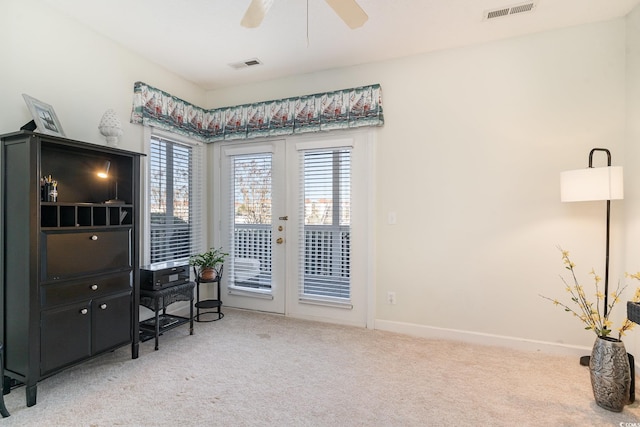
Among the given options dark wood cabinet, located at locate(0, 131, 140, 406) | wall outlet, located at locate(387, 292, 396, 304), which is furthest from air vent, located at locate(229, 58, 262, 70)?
wall outlet, located at locate(387, 292, 396, 304)

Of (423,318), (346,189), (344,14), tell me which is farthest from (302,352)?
(344,14)

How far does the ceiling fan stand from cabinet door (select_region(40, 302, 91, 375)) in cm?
Result: 224

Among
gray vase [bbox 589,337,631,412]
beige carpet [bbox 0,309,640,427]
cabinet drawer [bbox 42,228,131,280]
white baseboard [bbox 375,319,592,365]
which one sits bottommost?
beige carpet [bbox 0,309,640,427]

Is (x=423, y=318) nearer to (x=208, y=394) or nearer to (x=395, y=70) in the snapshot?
(x=208, y=394)

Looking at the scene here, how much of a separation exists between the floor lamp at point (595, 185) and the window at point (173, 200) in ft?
12.4

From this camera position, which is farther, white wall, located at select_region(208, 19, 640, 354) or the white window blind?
the white window blind

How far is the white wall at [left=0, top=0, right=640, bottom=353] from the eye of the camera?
2.60 metres

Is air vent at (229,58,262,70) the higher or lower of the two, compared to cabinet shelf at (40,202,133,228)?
higher

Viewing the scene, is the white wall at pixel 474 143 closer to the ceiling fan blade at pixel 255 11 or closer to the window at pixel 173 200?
the window at pixel 173 200

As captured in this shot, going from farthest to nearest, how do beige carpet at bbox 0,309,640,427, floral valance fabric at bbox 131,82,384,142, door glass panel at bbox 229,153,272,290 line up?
door glass panel at bbox 229,153,272,290
floral valance fabric at bbox 131,82,384,142
beige carpet at bbox 0,309,640,427

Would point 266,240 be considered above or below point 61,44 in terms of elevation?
below

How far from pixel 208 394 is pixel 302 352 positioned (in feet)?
2.92

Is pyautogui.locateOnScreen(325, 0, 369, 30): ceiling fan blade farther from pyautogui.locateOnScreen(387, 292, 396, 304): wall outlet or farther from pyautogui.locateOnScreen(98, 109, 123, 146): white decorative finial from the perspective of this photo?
pyautogui.locateOnScreen(387, 292, 396, 304): wall outlet

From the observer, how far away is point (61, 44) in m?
2.63
